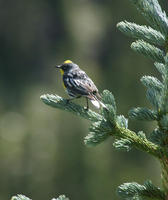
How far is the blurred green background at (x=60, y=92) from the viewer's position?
27750 millimetres

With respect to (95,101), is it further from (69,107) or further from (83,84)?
(83,84)

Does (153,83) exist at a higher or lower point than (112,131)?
higher

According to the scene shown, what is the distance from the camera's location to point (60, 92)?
108ft

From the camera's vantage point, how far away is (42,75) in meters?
40.6

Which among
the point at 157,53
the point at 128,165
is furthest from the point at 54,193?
the point at 157,53

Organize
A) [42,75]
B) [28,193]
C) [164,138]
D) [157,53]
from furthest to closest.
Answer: [42,75] < [28,193] < [157,53] < [164,138]

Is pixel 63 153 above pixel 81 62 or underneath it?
underneath

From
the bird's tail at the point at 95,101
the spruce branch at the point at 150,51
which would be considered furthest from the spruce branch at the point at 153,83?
the bird's tail at the point at 95,101

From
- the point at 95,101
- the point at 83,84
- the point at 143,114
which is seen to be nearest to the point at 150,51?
the point at 143,114

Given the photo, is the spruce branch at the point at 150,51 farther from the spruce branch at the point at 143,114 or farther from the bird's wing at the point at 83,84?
the bird's wing at the point at 83,84

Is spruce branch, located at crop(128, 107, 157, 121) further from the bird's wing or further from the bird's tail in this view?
the bird's wing

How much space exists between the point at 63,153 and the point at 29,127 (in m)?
3.50

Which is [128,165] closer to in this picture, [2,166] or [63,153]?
[63,153]

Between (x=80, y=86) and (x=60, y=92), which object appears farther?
(x=60, y=92)
